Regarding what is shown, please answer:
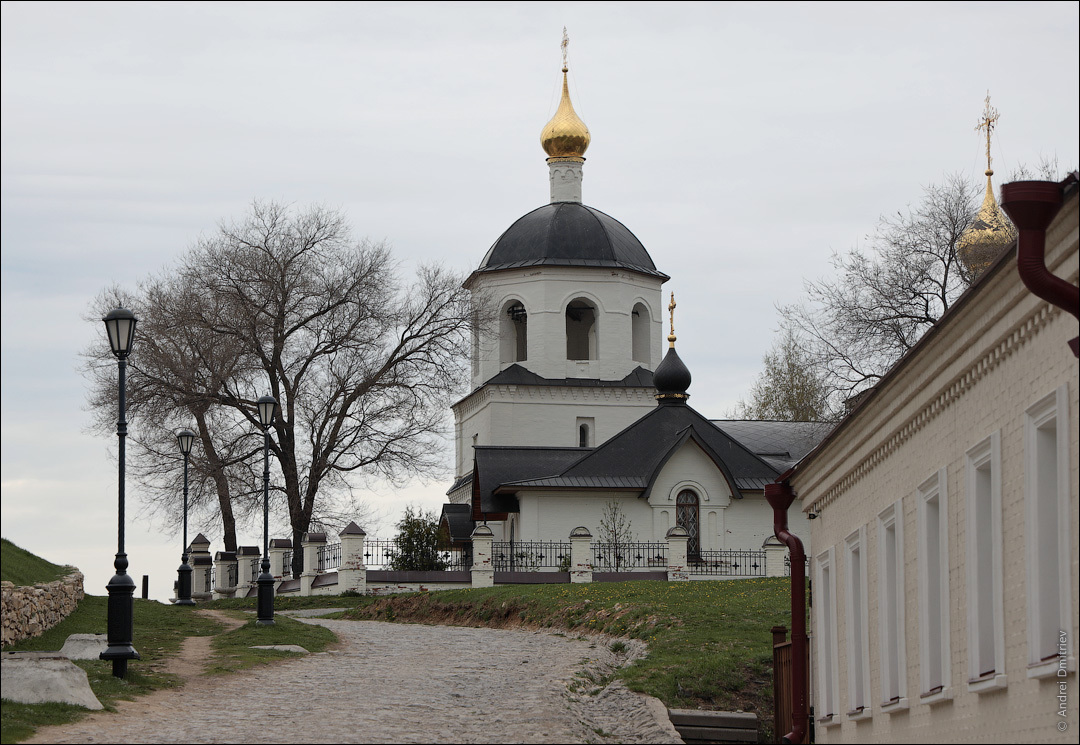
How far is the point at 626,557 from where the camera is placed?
38.7m

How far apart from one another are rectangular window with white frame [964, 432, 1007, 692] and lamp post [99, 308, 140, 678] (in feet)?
28.8

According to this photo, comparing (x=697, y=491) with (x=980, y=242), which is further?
(x=697, y=491)

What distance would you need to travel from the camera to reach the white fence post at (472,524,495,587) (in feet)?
116

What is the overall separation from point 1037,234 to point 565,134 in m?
45.5

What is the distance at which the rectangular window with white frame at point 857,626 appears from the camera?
1339 cm

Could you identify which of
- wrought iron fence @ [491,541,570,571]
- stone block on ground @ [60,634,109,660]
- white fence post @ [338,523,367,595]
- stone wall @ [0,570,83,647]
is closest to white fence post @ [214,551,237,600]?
white fence post @ [338,523,367,595]

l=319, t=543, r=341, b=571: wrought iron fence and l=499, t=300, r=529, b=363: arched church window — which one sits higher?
l=499, t=300, r=529, b=363: arched church window

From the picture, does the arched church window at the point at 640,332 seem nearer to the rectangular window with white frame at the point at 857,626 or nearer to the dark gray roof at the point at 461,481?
the dark gray roof at the point at 461,481

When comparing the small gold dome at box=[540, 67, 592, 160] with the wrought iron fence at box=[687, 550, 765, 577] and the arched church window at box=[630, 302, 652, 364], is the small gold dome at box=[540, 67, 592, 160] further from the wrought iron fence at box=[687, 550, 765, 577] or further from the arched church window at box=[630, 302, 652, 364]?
the wrought iron fence at box=[687, 550, 765, 577]

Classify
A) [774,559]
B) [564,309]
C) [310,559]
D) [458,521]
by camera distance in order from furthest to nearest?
[564,309], [458,521], [310,559], [774,559]

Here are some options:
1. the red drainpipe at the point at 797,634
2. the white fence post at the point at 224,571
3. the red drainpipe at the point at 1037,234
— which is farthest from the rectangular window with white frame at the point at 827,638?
the white fence post at the point at 224,571

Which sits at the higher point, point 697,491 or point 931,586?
point 697,491

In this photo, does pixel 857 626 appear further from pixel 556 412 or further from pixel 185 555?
pixel 556 412

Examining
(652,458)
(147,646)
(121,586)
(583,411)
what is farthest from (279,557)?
(121,586)
